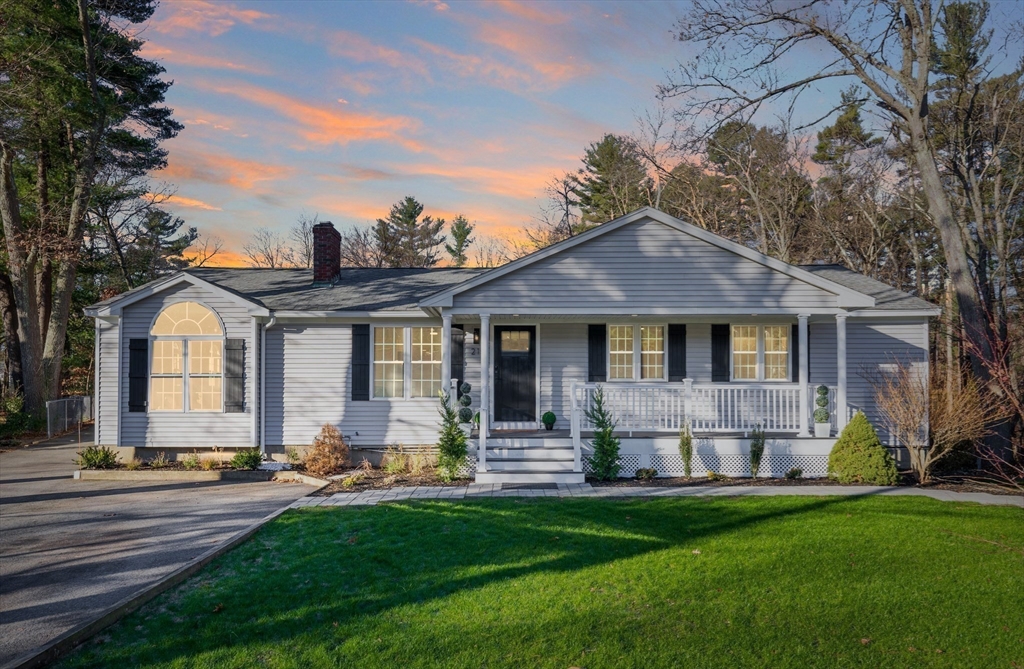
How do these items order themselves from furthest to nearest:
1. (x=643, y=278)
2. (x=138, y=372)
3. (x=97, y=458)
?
(x=138, y=372)
(x=97, y=458)
(x=643, y=278)

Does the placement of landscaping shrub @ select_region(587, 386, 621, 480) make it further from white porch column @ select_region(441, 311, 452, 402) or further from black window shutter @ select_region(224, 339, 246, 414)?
black window shutter @ select_region(224, 339, 246, 414)

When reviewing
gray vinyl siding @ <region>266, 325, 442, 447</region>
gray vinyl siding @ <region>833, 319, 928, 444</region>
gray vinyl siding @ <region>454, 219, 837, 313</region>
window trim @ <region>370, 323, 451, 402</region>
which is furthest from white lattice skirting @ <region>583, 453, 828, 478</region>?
window trim @ <region>370, 323, 451, 402</region>

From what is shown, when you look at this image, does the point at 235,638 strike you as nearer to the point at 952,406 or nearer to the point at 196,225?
the point at 952,406

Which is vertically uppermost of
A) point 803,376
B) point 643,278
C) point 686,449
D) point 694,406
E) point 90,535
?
point 643,278

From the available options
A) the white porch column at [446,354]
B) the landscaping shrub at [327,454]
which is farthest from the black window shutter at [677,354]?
the landscaping shrub at [327,454]

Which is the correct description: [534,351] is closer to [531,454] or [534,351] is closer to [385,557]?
[531,454]

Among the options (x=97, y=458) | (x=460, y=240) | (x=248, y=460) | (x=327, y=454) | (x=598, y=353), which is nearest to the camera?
(x=327, y=454)

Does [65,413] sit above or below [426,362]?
below

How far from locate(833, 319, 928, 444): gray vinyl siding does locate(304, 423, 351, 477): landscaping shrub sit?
1111 cm

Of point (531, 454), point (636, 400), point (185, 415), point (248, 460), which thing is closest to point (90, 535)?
point (248, 460)

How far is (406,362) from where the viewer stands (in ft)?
46.9

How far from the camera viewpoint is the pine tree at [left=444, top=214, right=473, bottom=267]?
47.7 m

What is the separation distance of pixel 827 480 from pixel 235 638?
34.8 ft

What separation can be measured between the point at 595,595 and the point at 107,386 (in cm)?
1234
